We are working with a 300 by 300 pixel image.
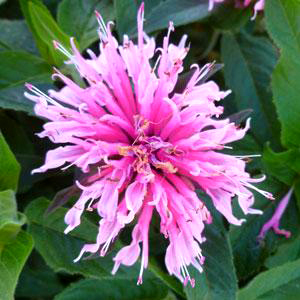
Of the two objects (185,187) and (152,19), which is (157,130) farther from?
(152,19)

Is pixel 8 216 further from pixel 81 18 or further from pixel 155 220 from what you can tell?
pixel 81 18

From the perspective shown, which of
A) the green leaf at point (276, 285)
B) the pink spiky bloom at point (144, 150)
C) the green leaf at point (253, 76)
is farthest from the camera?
the green leaf at point (253, 76)

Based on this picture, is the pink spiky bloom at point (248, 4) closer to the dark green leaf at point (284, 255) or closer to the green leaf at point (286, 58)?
the green leaf at point (286, 58)

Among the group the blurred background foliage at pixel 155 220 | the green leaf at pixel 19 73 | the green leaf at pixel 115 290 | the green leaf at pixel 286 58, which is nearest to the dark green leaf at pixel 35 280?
the blurred background foliage at pixel 155 220

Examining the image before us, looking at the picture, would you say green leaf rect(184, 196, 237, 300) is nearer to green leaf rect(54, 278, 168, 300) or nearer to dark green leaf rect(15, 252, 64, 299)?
green leaf rect(54, 278, 168, 300)

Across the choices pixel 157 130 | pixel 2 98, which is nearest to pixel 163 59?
pixel 157 130

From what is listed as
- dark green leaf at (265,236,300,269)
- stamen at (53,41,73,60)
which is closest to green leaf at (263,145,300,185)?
dark green leaf at (265,236,300,269)

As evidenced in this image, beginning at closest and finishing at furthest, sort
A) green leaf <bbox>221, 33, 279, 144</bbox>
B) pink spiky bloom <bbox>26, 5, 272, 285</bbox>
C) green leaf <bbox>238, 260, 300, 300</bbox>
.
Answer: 1. pink spiky bloom <bbox>26, 5, 272, 285</bbox>
2. green leaf <bbox>238, 260, 300, 300</bbox>
3. green leaf <bbox>221, 33, 279, 144</bbox>
